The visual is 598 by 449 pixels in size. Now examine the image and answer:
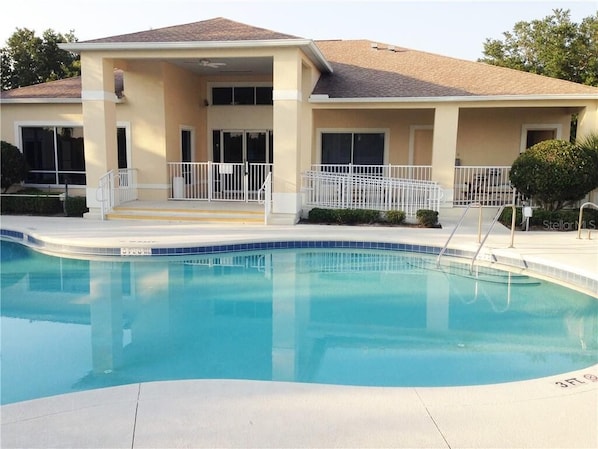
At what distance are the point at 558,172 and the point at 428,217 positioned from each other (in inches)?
126

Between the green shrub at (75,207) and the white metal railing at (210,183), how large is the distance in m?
2.50

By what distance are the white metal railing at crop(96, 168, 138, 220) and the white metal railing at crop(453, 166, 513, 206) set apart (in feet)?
30.9

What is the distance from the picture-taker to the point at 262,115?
17.9 meters

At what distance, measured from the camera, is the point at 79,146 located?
1702 cm

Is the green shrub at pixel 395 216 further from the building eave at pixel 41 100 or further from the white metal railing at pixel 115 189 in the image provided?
the building eave at pixel 41 100

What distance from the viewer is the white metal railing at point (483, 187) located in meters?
14.7

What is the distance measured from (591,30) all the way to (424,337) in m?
24.7

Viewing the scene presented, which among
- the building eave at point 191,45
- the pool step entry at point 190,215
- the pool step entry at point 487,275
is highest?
the building eave at point 191,45

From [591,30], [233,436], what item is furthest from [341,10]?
[591,30]

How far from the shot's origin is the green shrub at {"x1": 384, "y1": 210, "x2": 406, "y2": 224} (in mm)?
13394

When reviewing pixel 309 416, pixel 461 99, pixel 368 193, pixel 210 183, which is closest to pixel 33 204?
pixel 210 183

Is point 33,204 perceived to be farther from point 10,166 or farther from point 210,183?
point 210,183

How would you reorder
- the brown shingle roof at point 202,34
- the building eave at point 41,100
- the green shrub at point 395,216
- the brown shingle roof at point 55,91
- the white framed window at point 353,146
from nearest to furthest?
the brown shingle roof at point 202,34, the green shrub at point 395,216, the building eave at point 41,100, the brown shingle roof at point 55,91, the white framed window at point 353,146

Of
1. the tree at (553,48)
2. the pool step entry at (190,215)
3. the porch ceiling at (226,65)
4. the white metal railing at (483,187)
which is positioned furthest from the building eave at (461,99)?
the tree at (553,48)
